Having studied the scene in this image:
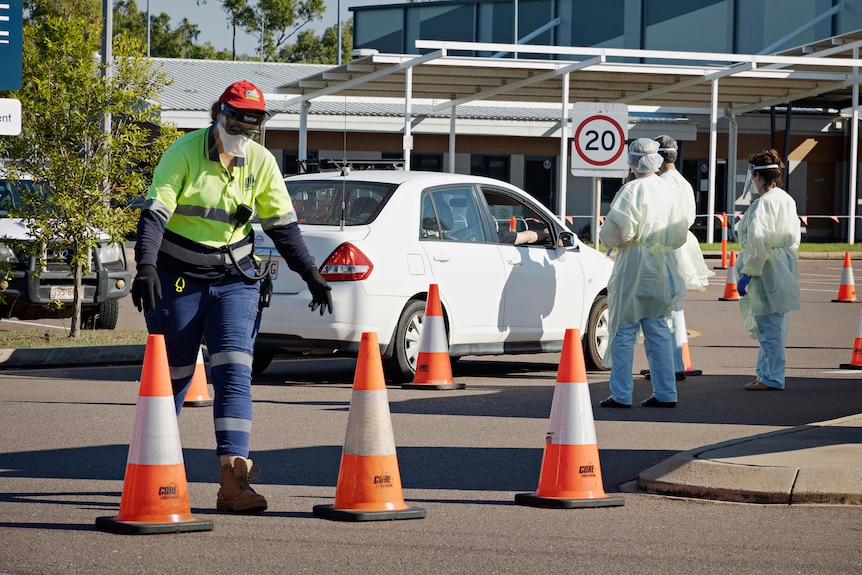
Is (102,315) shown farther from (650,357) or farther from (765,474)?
(765,474)

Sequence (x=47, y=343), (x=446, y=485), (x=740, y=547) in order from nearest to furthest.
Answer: (x=740, y=547)
(x=446, y=485)
(x=47, y=343)

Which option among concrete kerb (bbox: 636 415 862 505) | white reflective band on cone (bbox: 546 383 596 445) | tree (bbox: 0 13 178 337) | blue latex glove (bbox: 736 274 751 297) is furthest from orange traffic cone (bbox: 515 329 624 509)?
tree (bbox: 0 13 178 337)

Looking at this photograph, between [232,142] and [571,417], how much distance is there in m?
2.00

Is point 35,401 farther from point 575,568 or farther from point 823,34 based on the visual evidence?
point 823,34

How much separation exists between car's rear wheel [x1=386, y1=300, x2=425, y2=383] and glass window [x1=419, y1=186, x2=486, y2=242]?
616mm

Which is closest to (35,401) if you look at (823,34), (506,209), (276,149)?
(506,209)

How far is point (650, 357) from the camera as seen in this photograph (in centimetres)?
1016

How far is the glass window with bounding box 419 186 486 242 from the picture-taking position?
11.4 meters

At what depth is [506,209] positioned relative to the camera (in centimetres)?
3192

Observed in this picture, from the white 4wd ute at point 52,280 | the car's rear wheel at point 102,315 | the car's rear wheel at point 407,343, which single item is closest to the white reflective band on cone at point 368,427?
the car's rear wheel at point 407,343

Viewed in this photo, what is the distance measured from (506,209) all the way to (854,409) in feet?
72.4

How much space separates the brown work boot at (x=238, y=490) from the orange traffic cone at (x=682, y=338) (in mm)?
6300

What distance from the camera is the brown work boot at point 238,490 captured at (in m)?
6.09

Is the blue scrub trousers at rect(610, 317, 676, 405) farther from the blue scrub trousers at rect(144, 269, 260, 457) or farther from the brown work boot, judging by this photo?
the brown work boot
